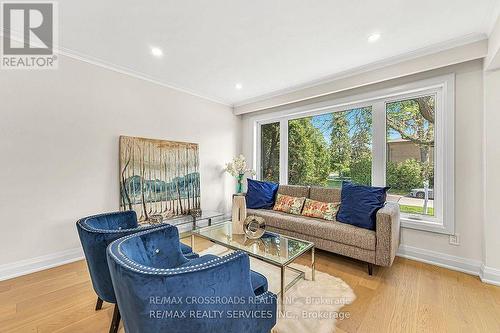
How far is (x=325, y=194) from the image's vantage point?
10.7ft

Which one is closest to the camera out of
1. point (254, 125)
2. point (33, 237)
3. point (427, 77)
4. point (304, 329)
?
point (304, 329)

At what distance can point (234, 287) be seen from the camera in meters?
1.04

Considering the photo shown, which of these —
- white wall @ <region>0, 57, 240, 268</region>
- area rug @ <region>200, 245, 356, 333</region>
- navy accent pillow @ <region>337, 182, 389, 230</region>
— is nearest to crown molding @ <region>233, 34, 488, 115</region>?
navy accent pillow @ <region>337, 182, 389, 230</region>

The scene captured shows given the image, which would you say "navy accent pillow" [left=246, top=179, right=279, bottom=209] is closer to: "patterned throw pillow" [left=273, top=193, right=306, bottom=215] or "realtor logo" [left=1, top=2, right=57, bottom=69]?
"patterned throw pillow" [left=273, top=193, right=306, bottom=215]

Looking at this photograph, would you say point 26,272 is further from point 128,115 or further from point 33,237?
point 128,115

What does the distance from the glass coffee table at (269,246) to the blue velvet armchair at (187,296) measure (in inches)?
26.8

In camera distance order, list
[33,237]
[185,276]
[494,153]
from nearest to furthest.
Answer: [185,276] < [494,153] < [33,237]

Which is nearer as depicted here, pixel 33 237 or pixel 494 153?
pixel 494 153

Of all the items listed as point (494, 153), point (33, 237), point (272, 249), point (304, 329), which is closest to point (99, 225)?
point (33, 237)

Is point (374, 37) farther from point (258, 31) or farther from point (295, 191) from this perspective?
point (295, 191)

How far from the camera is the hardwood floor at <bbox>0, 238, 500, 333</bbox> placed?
1616 millimetres

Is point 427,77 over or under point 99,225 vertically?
over

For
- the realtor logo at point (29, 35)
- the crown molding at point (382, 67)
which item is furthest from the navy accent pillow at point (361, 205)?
the realtor logo at point (29, 35)

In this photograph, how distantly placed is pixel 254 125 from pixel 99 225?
336 centimetres
